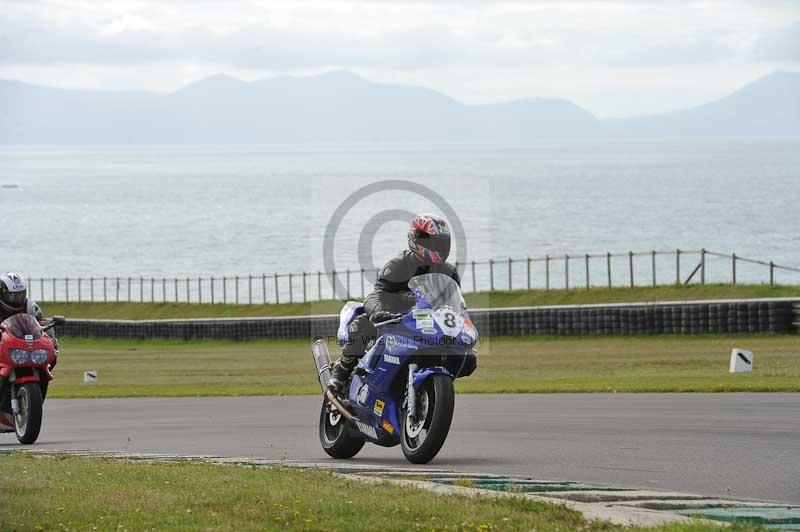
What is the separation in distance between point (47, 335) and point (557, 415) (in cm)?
625

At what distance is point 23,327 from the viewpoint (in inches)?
619

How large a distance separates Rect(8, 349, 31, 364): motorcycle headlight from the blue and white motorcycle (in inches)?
187

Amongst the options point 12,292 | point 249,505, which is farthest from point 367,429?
point 12,292

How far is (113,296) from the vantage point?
98.4m

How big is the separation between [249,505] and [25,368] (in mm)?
7800

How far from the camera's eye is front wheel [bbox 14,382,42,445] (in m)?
15.5

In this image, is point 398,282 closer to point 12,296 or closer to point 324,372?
point 324,372

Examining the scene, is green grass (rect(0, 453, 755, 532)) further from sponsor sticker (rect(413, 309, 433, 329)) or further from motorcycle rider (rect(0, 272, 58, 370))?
motorcycle rider (rect(0, 272, 58, 370))

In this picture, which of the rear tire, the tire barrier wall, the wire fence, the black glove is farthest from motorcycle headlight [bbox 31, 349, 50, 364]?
the wire fence

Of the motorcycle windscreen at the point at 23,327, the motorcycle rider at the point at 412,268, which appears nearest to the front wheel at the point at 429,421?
the motorcycle rider at the point at 412,268

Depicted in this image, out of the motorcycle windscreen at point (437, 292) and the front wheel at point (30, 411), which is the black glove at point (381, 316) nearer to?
the motorcycle windscreen at point (437, 292)

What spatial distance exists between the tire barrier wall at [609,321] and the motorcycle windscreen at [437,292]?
20152 millimetres

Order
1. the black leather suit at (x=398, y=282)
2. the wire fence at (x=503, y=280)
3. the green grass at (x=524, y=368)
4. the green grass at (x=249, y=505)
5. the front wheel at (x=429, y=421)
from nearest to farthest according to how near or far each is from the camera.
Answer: the green grass at (x=249, y=505)
the front wheel at (x=429, y=421)
the black leather suit at (x=398, y=282)
the green grass at (x=524, y=368)
the wire fence at (x=503, y=280)

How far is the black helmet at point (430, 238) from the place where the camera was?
1176cm
